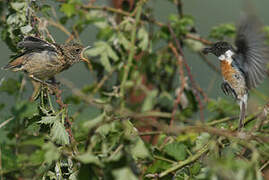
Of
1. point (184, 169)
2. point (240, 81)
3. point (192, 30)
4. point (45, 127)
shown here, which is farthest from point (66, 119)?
point (192, 30)

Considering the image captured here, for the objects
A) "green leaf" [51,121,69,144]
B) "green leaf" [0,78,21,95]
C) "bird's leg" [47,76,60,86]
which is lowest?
"green leaf" [0,78,21,95]

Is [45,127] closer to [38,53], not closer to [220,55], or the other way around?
[38,53]

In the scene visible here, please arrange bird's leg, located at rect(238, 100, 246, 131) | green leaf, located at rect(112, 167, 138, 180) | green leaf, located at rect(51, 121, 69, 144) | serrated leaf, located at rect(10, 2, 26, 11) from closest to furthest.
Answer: green leaf, located at rect(112, 167, 138, 180)
green leaf, located at rect(51, 121, 69, 144)
bird's leg, located at rect(238, 100, 246, 131)
serrated leaf, located at rect(10, 2, 26, 11)

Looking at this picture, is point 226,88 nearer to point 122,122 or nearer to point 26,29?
point 26,29

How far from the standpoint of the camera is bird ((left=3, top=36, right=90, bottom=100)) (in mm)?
2975

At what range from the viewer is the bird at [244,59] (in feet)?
8.20

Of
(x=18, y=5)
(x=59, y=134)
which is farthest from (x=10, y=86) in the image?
(x=59, y=134)

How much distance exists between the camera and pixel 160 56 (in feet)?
12.6

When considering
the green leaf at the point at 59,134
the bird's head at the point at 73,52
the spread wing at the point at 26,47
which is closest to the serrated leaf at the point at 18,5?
the spread wing at the point at 26,47

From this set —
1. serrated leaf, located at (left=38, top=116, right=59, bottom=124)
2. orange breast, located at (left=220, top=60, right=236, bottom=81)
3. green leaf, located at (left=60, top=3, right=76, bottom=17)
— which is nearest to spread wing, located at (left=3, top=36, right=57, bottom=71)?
green leaf, located at (left=60, top=3, right=76, bottom=17)

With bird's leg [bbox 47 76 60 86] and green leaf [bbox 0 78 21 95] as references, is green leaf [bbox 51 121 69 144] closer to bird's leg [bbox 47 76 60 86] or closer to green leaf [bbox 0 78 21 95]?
bird's leg [bbox 47 76 60 86]

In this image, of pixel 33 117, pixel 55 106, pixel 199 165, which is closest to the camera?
pixel 199 165

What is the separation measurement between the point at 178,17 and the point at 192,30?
0.79 ft

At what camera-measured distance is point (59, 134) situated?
1.94 meters
